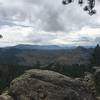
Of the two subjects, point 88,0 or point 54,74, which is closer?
point 88,0

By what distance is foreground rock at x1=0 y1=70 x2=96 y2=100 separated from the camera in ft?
114

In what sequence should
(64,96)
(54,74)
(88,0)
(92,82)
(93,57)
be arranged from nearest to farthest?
(88,0), (64,96), (54,74), (92,82), (93,57)

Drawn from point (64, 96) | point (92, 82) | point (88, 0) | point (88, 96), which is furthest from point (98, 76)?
point (88, 0)

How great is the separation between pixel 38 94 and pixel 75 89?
169 inches

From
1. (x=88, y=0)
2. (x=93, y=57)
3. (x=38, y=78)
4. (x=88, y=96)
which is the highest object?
(x=88, y=0)

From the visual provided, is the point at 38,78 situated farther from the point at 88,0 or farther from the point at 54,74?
the point at 88,0

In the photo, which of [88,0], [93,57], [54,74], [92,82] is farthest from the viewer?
[93,57]

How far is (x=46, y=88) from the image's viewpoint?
35000 millimetres

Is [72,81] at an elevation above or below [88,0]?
below

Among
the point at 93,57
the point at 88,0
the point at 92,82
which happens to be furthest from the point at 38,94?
the point at 93,57

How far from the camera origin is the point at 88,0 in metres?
18.3

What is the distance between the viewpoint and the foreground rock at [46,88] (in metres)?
34.9

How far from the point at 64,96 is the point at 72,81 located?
2.57m

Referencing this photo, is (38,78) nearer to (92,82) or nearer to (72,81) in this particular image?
(72,81)
